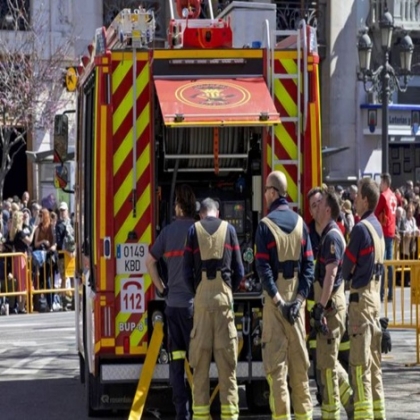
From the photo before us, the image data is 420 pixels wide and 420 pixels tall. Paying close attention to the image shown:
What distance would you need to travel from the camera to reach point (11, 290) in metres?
21.4

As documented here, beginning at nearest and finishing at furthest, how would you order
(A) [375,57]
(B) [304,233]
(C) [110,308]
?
(B) [304,233], (C) [110,308], (A) [375,57]

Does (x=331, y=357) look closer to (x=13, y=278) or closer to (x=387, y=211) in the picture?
(x=387, y=211)

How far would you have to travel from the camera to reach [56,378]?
1320 cm

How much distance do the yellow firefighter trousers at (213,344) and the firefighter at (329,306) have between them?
677 millimetres

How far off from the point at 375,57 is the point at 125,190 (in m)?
27.0

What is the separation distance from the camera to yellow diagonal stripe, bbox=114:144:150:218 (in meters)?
10.1

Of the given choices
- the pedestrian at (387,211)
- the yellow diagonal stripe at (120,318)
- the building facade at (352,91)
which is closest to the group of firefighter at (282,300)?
the yellow diagonal stripe at (120,318)

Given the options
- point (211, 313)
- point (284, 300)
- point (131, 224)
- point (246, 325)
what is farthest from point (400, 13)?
point (284, 300)

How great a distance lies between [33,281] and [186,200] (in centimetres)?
1205

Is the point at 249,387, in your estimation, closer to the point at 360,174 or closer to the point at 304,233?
the point at 304,233

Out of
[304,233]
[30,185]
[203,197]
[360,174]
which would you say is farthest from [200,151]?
[360,174]

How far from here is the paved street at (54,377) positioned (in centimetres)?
1116

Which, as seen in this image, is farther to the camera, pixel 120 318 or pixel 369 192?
pixel 120 318

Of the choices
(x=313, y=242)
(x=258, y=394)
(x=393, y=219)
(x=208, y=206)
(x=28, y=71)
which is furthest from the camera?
(x=28, y=71)
